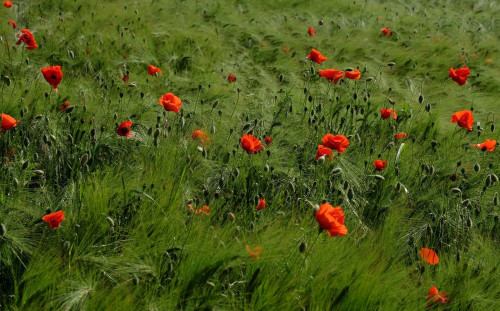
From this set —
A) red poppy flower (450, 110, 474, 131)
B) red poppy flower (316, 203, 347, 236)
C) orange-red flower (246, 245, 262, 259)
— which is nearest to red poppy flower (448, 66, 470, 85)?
red poppy flower (450, 110, 474, 131)

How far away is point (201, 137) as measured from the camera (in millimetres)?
2404

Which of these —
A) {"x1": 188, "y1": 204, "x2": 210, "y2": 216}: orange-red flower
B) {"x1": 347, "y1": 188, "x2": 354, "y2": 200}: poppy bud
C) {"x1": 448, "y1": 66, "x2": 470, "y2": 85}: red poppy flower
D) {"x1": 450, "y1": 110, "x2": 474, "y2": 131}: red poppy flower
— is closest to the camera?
{"x1": 188, "y1": 204, "x2": 210, "y2": 216}: orange-red flower

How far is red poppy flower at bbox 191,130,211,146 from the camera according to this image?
2379mm

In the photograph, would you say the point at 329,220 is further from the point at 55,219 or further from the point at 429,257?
the point at 55,219

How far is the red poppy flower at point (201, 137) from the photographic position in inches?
93.7

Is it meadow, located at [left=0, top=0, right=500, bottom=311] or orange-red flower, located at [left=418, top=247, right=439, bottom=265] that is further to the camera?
orange-red flower, located at [left=418, top=247, right=439, bottom=265]

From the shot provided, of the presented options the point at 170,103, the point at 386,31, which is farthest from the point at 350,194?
the point at 386,31

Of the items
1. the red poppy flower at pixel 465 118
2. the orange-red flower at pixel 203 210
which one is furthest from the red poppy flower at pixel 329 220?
the red poppy flower at pixel 465 118

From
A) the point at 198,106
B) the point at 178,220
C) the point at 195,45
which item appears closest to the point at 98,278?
the point at 178,220

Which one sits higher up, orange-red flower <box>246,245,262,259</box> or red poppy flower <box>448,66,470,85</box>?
orange-red flower <box>246,245,262,259</box>

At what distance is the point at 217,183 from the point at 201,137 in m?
0.28

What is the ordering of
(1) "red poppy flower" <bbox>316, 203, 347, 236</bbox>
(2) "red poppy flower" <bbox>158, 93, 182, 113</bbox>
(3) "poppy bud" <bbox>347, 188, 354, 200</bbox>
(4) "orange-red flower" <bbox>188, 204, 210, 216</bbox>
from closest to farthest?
1. (1) "red poppy flower" <bbox>316, 203, 347, 236</bbox>
2. (4) "orange-red flower" <bbox>188, 204, 210, 216</bbox>
3. (3) "poppy bud" <bbox>347, 188, 354, 200</bbox>
4. (2) "red poppy flower" <bbox>158, 93, 182, 113</bbox>

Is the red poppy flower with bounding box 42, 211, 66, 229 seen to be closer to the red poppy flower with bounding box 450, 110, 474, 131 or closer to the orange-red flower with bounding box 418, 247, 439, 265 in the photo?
the orange-red flower with bounding box 418, 247, 439, 265

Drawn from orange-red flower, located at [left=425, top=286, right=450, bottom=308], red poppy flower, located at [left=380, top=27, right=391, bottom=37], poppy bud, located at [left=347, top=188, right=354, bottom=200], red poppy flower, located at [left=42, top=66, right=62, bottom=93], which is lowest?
red poppy flower, located at [left=380, top=27, right=391, bottom=37]
